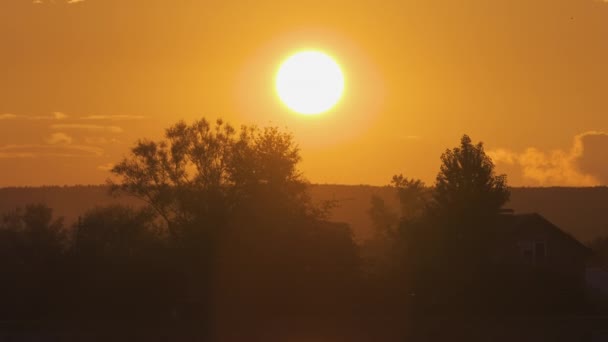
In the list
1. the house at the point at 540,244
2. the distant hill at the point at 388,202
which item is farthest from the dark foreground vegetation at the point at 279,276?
the distant hill at the point at 388,202

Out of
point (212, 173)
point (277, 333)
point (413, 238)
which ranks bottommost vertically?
point (277, 333)

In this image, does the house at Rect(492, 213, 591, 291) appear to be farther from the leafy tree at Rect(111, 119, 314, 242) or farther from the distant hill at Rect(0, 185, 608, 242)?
the distant hill at Rect(0, 185, 608, 242)

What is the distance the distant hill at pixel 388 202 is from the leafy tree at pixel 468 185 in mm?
82051

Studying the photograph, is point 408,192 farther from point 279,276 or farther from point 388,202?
point 388,202

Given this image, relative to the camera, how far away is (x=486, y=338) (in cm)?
3366

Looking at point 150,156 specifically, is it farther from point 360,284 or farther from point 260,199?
point 360,284

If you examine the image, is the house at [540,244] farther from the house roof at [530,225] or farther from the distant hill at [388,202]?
the distant hill at [388,202]

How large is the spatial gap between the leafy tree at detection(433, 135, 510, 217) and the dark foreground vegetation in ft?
0.32

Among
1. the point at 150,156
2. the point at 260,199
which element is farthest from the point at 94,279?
the point at 150,156

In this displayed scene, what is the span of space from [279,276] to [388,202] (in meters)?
111

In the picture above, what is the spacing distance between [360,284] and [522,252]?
22.2 metres

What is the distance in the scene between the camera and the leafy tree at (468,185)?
52469 millimetres

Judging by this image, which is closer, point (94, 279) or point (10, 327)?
point (10, 327)

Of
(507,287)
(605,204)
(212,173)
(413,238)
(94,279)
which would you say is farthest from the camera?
(605,204)
